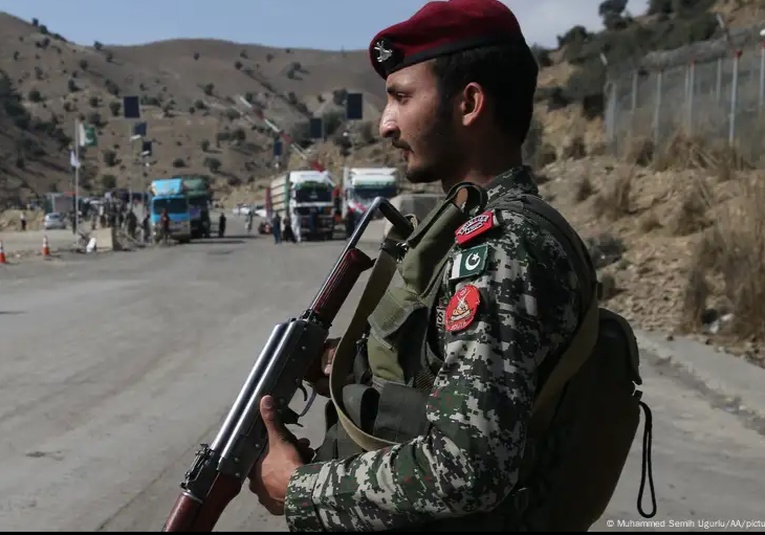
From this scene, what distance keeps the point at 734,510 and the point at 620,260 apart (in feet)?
31.4

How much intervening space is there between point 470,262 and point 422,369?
25 cm

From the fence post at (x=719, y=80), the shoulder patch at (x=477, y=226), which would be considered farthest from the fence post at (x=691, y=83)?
the shoulder patch at (x=477, y=226)

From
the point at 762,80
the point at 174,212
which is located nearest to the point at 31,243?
the point at 174,212

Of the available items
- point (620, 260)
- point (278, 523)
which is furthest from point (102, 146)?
point (278, 523)

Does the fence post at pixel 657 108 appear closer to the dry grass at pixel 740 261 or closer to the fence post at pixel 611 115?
the fence post at pixel 611 115

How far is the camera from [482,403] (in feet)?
5.14

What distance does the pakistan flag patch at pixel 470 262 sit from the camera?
5.32 ft

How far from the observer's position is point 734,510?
16.6ft

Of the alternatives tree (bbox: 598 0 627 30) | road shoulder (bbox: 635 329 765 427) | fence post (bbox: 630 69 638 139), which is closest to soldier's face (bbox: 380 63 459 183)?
road shoulder (bbox: 635 329 765 427)

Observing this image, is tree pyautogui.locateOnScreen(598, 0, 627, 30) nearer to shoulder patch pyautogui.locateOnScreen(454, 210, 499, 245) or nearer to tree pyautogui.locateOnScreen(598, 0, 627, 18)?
tree pyautogui.locateOnScreen(598, 0, 627, 18)

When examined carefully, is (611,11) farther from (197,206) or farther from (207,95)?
(207,95)

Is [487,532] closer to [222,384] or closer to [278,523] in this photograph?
[278,523]

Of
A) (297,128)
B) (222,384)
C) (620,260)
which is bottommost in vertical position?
(222,384)

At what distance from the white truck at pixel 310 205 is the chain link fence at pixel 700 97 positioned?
17999mm
